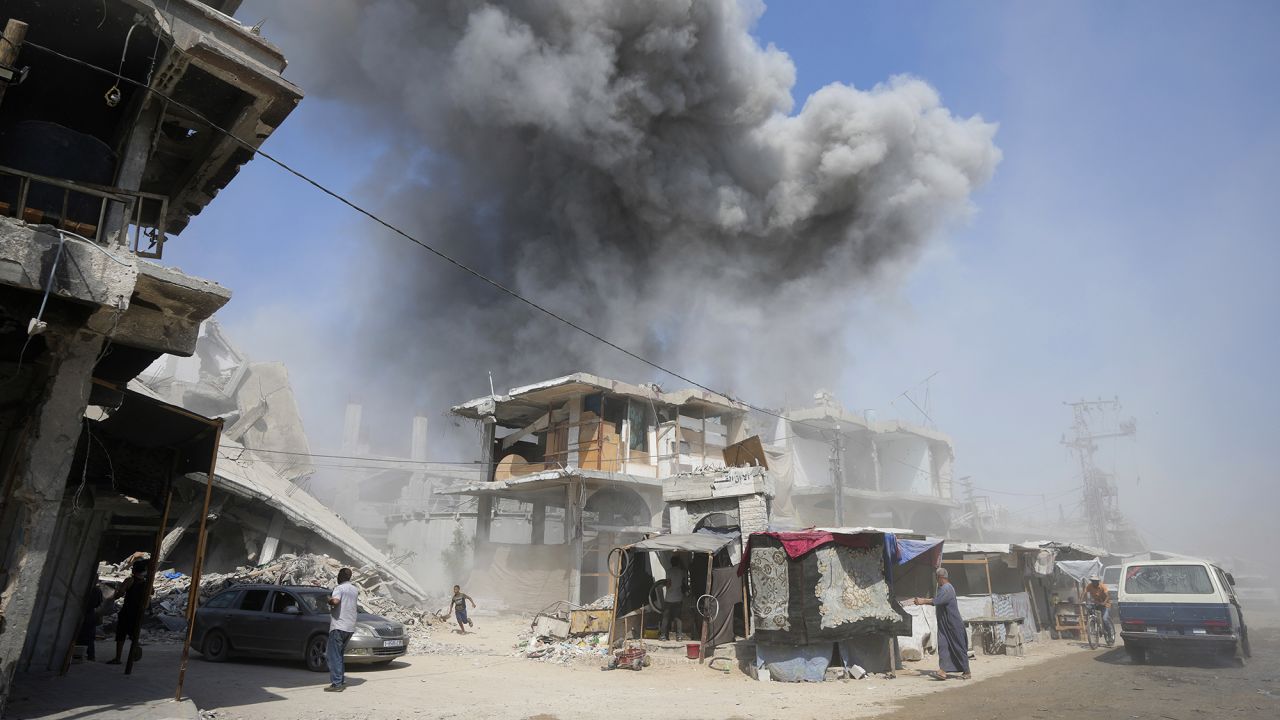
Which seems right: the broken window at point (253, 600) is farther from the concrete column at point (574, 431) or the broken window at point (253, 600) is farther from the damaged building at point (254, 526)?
the concrete column at point (574, 431)

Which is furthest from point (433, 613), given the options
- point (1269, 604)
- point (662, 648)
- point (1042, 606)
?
point (1269, 604)

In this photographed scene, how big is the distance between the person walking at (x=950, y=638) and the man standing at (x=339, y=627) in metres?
8.07

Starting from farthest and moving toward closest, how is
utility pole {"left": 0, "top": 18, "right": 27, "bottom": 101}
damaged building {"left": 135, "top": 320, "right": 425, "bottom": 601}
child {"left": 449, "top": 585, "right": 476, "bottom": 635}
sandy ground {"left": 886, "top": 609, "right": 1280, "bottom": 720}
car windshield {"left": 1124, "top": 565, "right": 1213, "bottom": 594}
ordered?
damaged building {"left": 135, "top": 320, "right": 425, "bottom": 601}, child {"left": 449, "top": 585, "right": 476, "bottom": 635}, car windshield {"left": 1124, "top": 565, "right": 1213, "bottom": 594}, sandy ground {"left": 886, "top": 609, "right": 1280, "bottom": 720}, utility pole {"left": 0, "top": 18, "right": 27, "bottom": 101}

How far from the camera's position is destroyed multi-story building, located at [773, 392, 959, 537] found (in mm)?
35250

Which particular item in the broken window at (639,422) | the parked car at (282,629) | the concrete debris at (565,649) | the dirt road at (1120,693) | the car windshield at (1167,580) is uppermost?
the broken window at (639,422)

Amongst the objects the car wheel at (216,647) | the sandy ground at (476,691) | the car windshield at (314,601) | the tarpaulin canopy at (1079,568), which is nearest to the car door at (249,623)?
the car wheel at (216,647)

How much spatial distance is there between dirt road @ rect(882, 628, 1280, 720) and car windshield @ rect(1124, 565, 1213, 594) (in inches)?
45.3

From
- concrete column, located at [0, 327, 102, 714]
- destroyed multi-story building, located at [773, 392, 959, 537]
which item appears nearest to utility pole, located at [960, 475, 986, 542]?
destroyed multi-story building, located at [773, 392, 959, 537]

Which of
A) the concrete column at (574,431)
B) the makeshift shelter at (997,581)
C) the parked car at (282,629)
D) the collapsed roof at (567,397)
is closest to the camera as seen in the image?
the parked car at (282,629)

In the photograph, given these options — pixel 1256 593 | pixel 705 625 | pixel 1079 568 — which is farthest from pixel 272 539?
pixel 1256 593

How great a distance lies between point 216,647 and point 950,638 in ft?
38.4

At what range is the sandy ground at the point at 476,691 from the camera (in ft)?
23.2

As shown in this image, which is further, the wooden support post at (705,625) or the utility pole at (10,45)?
the wooden support post at (705,625)

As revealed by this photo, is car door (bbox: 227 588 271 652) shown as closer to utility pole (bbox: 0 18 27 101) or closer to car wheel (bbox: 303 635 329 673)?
car wheel (bbox: 303 635 329 673)
